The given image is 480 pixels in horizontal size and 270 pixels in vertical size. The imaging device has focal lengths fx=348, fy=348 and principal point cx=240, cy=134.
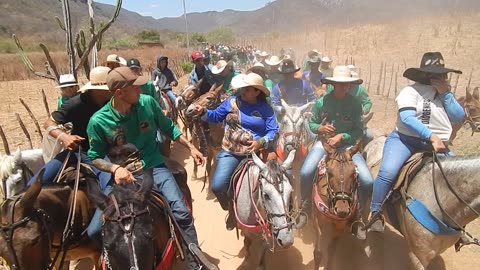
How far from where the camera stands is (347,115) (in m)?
5.33

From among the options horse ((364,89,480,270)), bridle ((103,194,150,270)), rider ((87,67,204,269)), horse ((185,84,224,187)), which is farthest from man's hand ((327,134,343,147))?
bridle ((103,194,150,270))

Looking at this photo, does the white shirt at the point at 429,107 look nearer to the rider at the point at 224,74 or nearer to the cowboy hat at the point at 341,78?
the cowboy hat at the point at 341,78

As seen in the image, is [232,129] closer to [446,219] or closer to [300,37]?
[446,219]

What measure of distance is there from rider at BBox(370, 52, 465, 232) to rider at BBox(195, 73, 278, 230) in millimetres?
1629

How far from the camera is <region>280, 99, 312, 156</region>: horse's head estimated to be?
5918 mm

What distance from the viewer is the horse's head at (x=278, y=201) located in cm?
374

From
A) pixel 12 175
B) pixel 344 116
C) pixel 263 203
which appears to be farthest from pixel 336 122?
pixel 12 175

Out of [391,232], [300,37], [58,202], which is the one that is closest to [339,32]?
[300,37]

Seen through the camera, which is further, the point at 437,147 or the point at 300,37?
the point at 300,37

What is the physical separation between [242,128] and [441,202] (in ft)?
8.78

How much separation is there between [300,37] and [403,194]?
42657 mm

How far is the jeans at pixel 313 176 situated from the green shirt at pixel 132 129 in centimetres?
216

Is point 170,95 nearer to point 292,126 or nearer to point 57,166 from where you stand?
point 292,126

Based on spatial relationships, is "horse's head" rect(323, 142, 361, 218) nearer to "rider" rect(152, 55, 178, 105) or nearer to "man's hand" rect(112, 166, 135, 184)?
"man's hand" rect(112, 166, 135, 184)
